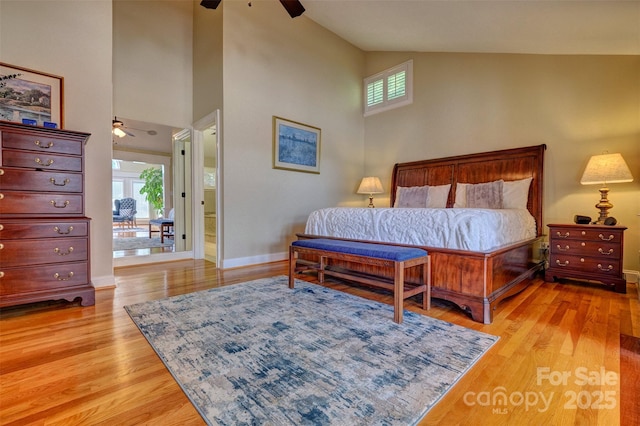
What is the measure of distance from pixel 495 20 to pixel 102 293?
4.88 m

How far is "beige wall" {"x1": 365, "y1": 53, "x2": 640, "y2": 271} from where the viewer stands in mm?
3068

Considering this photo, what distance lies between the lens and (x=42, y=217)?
7.13 ft

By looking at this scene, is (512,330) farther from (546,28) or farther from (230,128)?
(230,128)

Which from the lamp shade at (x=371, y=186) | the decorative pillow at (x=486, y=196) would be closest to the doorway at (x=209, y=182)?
the lamp shade at (x=371, y=186)

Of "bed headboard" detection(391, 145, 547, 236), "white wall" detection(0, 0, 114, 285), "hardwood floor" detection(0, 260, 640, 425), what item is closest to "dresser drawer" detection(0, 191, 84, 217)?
"white wall" detection(0, 0, 114, 285)

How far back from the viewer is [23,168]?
2123mm

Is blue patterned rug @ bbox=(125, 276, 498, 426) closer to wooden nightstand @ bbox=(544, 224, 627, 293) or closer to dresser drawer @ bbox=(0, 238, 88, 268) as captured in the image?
dresser drawer @ bbox=(0, 238, 88, 268)

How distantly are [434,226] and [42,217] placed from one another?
3.11 metres

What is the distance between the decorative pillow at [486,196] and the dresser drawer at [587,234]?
693mm

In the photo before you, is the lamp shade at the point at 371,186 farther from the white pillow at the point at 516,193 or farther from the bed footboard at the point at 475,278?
the bed footboard at the point at 475,278

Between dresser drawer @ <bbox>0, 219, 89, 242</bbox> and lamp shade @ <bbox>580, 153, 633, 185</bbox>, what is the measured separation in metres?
4.77

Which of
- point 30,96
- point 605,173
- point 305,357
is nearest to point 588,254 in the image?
point 605,173

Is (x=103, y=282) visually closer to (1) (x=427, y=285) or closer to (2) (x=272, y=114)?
(2) (x=272, y=114)

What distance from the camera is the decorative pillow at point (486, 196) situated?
369 centimetres
